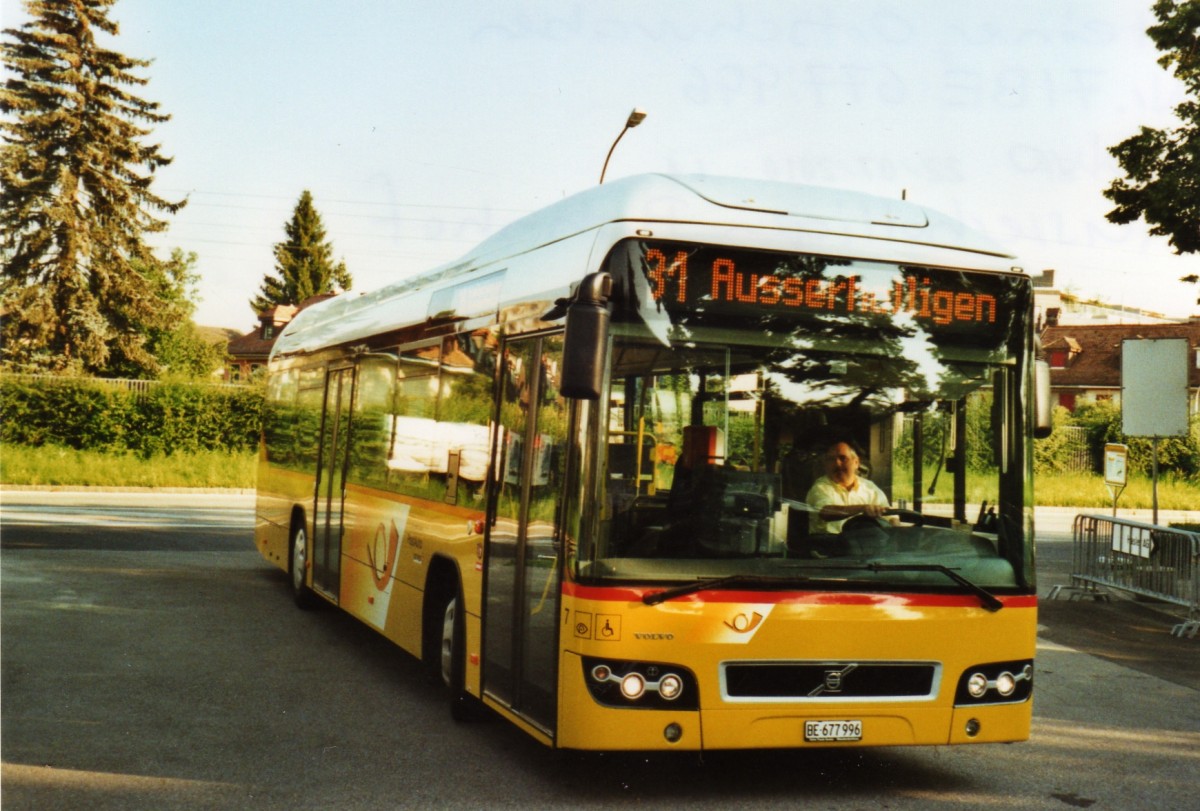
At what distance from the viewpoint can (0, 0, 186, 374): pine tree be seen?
45500 mm

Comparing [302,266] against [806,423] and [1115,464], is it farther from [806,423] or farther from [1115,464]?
[806,423]

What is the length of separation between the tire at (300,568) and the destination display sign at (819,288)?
24.1 ft

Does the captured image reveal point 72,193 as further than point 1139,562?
Yes

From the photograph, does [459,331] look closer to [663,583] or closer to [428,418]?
[428,418]

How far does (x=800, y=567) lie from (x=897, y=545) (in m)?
0.55

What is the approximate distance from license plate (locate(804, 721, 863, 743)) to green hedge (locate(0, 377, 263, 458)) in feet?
107

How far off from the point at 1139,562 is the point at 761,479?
33.6 ft

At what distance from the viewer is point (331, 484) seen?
461 inches

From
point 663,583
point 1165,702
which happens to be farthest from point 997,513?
point 1165,702

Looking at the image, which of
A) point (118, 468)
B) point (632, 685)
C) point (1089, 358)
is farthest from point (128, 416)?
point (1089, 358)

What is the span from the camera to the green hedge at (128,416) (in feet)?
118

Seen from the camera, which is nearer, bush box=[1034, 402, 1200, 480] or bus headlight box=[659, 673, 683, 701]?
bus headlight box=[659, 673, 683, 701]

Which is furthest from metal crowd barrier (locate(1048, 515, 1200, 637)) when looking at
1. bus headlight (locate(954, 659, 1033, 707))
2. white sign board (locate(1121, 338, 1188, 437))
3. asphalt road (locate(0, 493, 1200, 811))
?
bus headlight (locate(954, 659, 1033, 707))

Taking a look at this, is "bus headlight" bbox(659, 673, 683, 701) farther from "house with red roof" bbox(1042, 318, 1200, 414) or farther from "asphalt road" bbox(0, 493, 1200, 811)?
"house with red roof" bbox(1042, 318, 1200, 414)
